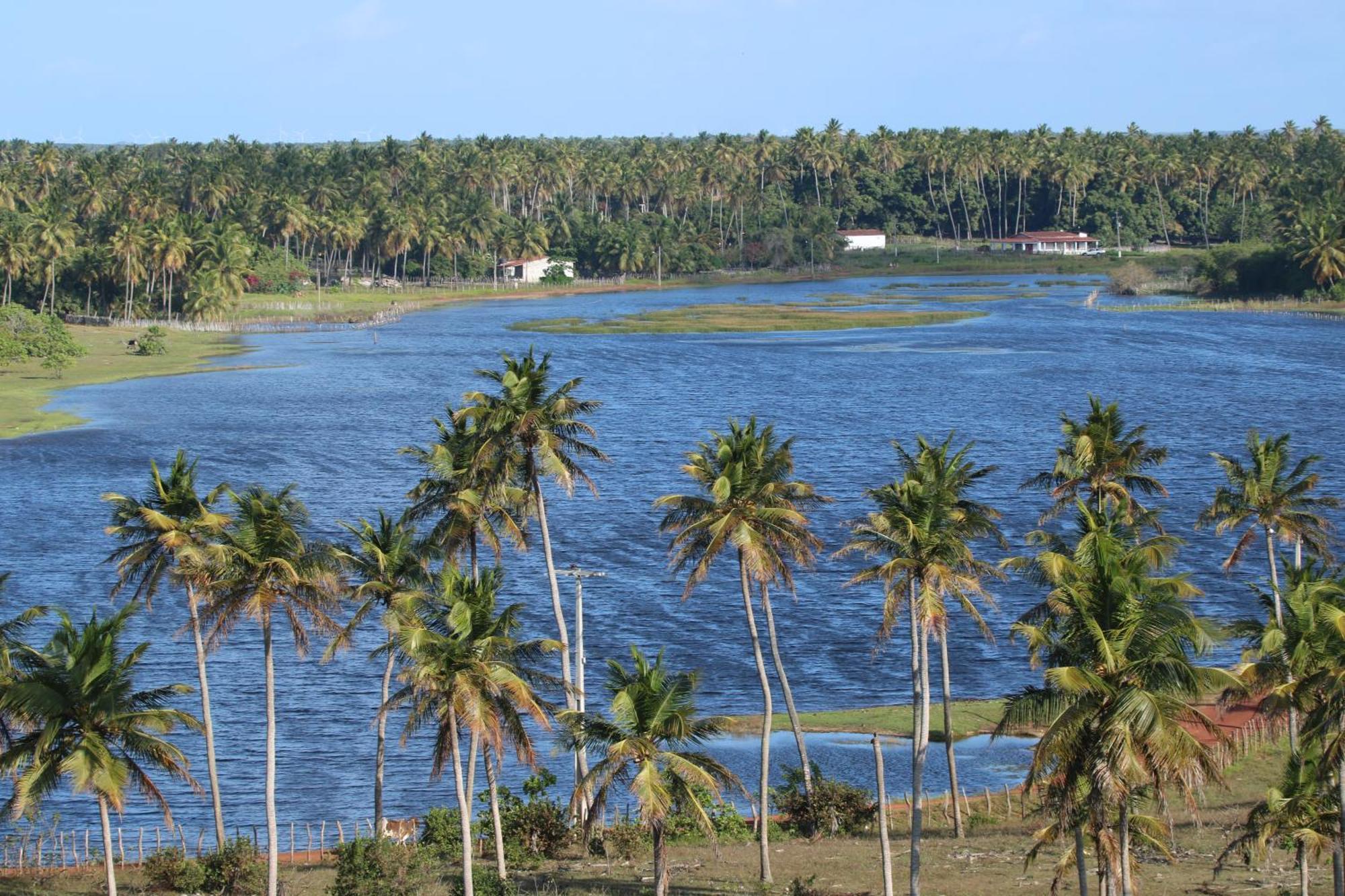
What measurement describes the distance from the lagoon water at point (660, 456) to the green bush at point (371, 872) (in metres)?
12.2

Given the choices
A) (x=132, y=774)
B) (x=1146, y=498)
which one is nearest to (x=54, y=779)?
(x=132, y=774)

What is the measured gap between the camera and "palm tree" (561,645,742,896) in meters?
37.2

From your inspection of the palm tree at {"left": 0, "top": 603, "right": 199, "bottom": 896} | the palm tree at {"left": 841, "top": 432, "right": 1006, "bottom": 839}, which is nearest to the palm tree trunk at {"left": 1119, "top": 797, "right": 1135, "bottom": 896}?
the palm tree at {"left": 841, "top": 432, "right": 1006, "bottom": 839}

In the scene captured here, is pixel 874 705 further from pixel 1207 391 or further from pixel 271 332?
pixel 271 332

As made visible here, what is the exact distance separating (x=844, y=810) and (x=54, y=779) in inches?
959

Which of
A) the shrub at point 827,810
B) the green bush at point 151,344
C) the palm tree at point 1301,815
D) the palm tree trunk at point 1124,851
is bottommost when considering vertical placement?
the shrub at point 827,810

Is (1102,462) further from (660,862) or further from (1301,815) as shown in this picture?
(660,862)

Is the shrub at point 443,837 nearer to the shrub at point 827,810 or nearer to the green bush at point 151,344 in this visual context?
the shrub at point 827,810

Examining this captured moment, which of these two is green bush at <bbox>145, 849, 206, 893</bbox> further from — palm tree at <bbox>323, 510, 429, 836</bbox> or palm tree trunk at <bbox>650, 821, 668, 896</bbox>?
palm tree trunk at <bbox>650, 821, 668, 896</bbox>

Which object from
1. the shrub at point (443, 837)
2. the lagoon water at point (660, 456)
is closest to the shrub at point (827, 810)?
the lagoon water at point (660, 456)

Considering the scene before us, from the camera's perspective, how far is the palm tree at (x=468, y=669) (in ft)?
122

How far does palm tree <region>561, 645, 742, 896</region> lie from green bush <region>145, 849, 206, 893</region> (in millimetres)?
12444

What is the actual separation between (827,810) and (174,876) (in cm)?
1955

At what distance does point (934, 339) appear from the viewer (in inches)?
7343
